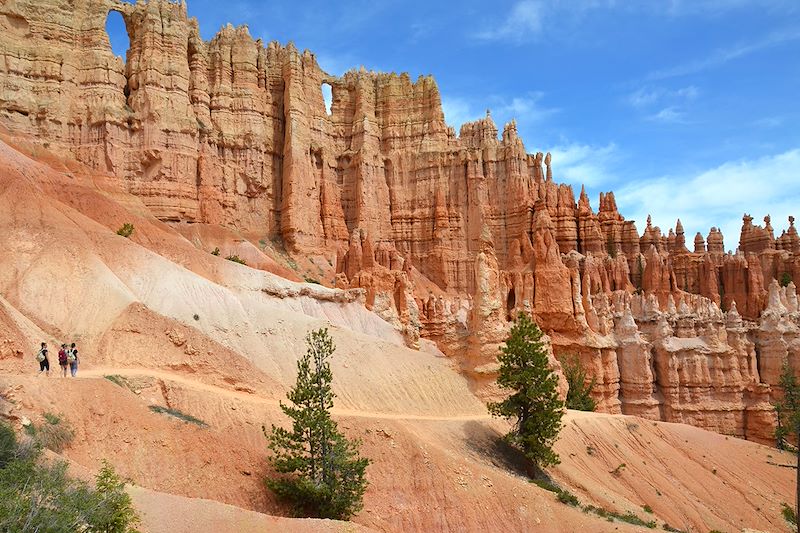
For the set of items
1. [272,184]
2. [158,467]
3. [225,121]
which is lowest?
[158,467]

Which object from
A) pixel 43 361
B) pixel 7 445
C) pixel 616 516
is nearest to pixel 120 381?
pixel 43 361

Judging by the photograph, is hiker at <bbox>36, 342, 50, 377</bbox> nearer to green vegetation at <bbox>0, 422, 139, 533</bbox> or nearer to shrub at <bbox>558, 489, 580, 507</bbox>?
green vegetation at <bbox>0, 422, 139, 533</bbox>

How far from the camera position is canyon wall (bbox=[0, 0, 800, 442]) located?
45.6 metres

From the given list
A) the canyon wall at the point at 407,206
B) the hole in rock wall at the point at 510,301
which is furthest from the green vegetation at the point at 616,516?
the hole in rock wall at the point at 510,301

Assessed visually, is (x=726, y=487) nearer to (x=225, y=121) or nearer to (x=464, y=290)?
(x=464, y=290)

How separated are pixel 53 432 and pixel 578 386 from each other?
32.7 metres

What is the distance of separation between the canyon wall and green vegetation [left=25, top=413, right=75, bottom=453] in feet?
67.2

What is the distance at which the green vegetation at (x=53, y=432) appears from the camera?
16141mm

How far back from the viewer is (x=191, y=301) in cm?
3191

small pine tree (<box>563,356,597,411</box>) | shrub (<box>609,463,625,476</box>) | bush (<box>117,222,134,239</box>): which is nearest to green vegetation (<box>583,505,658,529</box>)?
shrub (<box>609,463,625,476</box>)

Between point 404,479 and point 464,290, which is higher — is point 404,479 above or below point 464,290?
below

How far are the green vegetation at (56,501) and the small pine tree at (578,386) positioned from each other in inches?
1237

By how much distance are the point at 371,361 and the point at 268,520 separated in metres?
17.4

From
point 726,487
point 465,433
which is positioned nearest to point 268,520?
point 465,433
